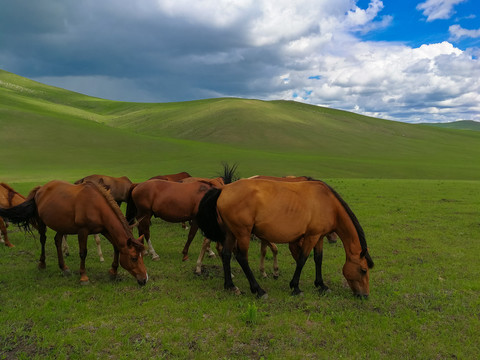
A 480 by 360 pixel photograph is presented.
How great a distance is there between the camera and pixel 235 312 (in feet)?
18.9

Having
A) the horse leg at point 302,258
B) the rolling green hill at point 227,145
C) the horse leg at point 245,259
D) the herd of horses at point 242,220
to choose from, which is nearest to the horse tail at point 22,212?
the herd of horses at point 242,220

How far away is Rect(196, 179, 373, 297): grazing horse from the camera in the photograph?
6344mm

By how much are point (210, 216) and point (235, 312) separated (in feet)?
7.03

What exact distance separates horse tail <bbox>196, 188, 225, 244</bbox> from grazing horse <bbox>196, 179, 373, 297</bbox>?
13.0 inches

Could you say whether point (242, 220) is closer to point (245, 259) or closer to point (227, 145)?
point (245, 259)

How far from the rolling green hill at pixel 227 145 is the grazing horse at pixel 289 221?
28.8 m

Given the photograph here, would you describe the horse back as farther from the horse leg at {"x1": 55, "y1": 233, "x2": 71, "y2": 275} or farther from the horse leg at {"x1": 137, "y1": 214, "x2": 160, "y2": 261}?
the horse leg at {"x1": 55, "y1": 233, "x2": 71, "y2": 275}

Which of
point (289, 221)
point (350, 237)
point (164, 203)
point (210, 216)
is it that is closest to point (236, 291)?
point (210, 216)

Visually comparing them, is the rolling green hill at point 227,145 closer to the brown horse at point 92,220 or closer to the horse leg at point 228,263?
the brown horse at point 92,220

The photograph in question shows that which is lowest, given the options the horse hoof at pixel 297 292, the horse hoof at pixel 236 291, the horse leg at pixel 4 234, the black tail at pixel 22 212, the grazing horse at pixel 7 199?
the horse leg at pixel 4 234

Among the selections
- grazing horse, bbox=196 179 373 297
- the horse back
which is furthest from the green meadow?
the horse back

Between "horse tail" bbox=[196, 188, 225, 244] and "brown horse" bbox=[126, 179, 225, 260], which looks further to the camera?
"brown horse" bbox=[126, 179, 225, 260]

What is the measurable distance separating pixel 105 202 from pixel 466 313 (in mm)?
7492

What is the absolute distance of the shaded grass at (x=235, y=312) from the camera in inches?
188
